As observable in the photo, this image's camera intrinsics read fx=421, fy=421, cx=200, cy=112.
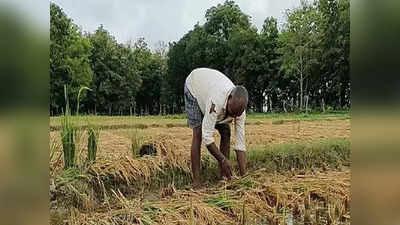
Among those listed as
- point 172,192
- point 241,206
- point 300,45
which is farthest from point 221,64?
point 241,206

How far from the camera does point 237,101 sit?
2307mm

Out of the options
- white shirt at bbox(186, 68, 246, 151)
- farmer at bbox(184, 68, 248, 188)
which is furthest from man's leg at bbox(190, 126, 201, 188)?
white shirt at bbox(186, 68, 246, 151)

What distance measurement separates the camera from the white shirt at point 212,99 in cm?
235

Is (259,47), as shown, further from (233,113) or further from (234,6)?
A: (233,113)

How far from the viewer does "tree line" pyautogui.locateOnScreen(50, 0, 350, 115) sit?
10867 mm

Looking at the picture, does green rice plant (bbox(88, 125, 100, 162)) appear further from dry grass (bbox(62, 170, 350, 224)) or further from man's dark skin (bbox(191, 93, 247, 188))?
man's dark skin (bbox(191, 93, 247, 188))

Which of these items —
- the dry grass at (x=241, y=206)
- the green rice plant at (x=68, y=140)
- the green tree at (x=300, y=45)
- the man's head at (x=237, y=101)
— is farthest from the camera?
the green tree at (x=300, y=45)

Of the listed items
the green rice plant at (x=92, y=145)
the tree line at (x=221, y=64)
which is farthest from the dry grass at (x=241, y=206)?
the tree line at (x=221, y=64)

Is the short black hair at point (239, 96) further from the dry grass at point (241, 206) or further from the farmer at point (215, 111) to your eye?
the dry grass at point (241, 206)

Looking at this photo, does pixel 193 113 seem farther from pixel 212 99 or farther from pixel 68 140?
pixel 68 140

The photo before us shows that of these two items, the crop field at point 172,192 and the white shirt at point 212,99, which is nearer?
the crop field at point 172,192
